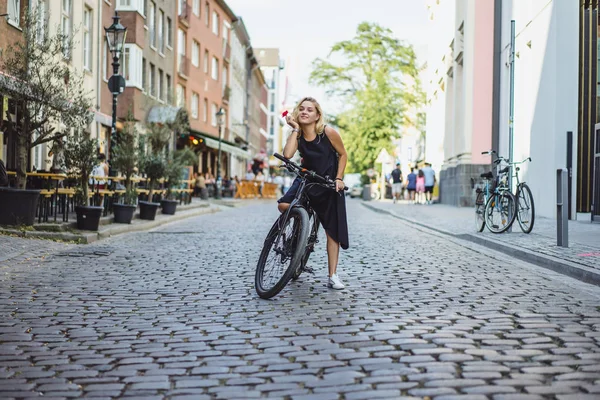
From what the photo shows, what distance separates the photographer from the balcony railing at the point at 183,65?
45000mm

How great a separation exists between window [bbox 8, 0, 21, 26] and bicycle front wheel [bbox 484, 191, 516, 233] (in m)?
12.1

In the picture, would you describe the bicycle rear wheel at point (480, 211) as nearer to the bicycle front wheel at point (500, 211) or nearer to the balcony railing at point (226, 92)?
the bicycle front wheel at point (500, 211)

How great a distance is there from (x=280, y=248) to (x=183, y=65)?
3966 cm

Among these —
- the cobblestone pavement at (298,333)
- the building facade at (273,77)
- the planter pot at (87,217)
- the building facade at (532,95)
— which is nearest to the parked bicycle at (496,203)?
the building facade at (532,95)

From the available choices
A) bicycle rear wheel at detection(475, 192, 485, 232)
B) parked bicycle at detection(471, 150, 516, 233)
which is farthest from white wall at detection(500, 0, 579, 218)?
parked bicycle at detection(471, 150, 516, 233)

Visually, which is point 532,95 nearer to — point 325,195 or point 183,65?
point 325,195

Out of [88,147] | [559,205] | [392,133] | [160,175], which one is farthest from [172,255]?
[392,133]

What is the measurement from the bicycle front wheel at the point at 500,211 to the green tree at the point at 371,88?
38.2 metres

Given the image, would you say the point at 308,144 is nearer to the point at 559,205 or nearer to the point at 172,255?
the point at 172,255

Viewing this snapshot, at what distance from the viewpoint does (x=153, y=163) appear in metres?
19.3

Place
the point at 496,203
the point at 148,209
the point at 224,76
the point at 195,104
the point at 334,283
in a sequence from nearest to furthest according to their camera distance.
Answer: the point at 334,283
the point at 496,203
the point at 148,209
the point at 195,104
the point at 224,76

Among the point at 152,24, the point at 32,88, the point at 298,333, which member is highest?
the point at 152,24

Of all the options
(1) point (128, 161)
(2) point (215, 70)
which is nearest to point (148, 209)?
(1) point (128, 161)

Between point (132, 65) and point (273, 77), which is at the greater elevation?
point (273, 77)
